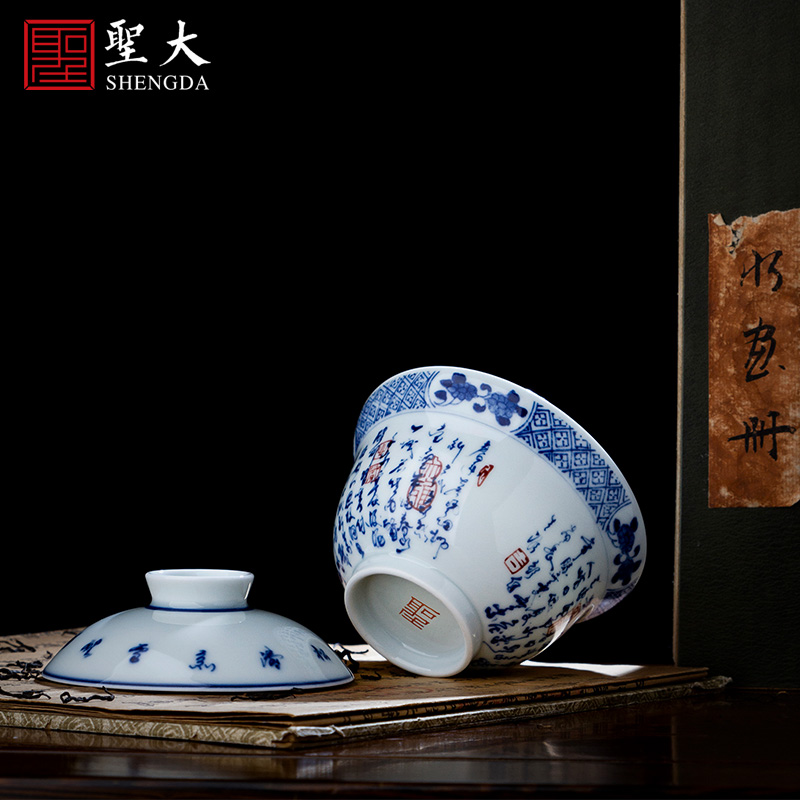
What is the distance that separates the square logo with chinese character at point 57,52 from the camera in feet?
5.92

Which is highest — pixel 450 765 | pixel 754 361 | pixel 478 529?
pixel 754 361

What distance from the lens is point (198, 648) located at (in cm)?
93

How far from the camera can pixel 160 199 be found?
1928 millimetres

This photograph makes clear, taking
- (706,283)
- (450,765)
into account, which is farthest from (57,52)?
(450,765)

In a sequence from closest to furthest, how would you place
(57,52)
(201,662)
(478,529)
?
(201,662), (478,529), (57,52)

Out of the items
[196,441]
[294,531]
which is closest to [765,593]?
[294,531]

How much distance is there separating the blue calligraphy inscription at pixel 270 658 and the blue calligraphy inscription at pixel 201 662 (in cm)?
4

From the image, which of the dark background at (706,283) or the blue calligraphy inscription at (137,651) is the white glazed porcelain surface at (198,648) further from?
the dark background at (706,283)

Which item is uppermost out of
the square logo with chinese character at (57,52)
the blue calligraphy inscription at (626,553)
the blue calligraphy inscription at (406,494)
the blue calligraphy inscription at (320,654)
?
the square logo with chinese character at (57,52)

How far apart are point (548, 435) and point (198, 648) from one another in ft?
1.11

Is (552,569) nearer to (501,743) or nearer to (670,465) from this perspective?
(501,743)

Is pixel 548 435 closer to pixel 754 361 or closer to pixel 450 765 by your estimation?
pixel 754 361

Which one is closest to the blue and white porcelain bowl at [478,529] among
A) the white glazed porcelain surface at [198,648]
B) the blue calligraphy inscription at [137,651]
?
the white glazed porcelain surface at [198,648]

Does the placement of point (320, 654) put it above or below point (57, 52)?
below
